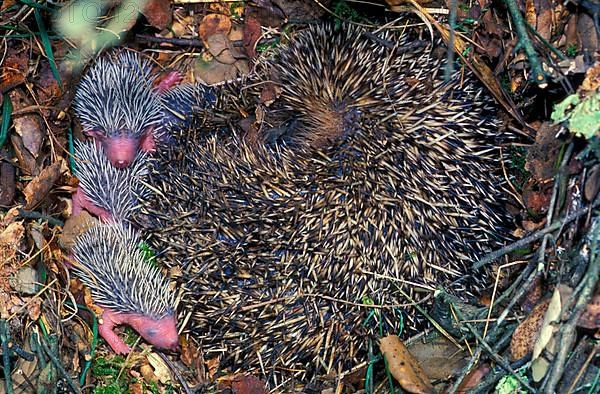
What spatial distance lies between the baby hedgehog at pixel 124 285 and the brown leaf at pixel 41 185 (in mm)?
367

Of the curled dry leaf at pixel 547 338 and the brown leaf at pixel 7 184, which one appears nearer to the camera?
the curled dry leaf at pixel 547 338

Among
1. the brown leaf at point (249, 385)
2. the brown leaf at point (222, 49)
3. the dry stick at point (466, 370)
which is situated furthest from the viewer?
the brown leaf at point (222, 49)

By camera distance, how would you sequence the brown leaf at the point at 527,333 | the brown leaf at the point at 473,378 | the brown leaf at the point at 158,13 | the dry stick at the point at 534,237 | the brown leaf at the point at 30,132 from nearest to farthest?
the dry stick at the point at 534,237 < the brown leaf at the point at 527,333 < the brown leaf at the point at 473,378 < the brown leaf at the point at 30,132 < the brown leaf at the point at 158,13

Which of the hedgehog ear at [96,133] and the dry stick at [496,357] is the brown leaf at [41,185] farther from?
the dry stick at [496,357]

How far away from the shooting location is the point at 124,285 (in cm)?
469

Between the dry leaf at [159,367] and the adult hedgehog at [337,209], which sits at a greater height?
the adult hedgehog at [337,209]

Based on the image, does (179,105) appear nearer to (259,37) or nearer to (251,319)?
(259,37)

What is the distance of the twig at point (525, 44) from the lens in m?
3.99

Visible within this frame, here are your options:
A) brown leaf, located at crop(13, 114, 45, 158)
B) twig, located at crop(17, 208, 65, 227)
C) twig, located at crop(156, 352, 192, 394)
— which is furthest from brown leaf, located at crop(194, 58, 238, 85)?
twig, located at crop(156, 352, 192, 394)

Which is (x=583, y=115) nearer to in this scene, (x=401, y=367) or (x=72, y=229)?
(x=401, y=367)

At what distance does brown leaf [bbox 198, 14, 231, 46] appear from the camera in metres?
5.21

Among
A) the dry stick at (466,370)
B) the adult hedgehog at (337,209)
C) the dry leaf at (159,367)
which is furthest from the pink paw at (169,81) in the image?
the dry stick at (466,370)

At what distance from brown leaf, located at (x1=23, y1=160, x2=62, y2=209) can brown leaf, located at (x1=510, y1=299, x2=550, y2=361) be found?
9.82ft

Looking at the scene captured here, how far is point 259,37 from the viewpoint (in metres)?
5.08
